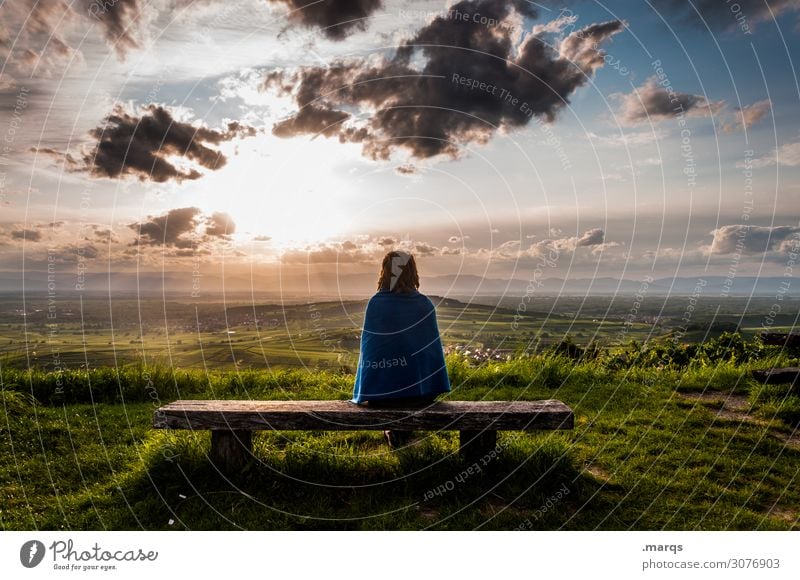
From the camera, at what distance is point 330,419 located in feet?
15.1

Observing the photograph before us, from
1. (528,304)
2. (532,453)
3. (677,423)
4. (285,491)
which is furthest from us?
(677,423)

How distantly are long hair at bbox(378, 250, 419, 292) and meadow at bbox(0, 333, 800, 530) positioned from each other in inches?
60.5

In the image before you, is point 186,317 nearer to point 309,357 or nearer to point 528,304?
point 309,357

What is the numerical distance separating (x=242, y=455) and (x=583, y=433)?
12.1 ft

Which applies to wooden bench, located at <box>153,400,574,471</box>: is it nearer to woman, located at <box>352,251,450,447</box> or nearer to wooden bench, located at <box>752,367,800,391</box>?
woman, located at <box>352,251,450,447</box>

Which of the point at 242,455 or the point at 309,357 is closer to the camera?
the point at 242,455

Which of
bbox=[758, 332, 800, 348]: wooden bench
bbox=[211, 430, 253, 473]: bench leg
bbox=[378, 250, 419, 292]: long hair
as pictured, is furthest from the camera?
bbox=[758, 332, 800, 348]: wooden bench

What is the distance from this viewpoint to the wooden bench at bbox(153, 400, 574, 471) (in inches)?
181

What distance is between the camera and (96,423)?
6.49 m

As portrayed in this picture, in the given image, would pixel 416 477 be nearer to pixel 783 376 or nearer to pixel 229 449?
pixel 229 449

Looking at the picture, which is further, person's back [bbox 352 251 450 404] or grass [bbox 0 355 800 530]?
person's back [bbox 352 251 450 404]

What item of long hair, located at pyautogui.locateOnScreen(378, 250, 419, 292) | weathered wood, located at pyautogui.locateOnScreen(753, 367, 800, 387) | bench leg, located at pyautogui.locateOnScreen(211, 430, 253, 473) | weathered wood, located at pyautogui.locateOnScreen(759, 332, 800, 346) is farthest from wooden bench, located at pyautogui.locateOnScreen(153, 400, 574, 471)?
weathered wood, located at pyautogui.locateOnScreen(759, 332, 800, 346)

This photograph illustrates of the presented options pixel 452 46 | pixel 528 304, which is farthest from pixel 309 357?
pixel 452 46

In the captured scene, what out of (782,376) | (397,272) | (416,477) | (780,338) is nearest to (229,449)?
(416,477)
